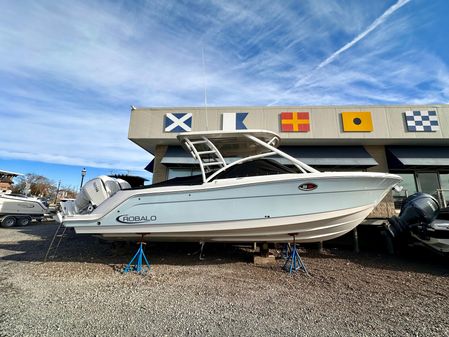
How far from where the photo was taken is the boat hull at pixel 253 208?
3.62 m

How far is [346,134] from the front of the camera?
7320 millimetres

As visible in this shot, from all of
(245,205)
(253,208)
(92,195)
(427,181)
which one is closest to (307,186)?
(253,208)

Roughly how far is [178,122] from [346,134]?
5823 millimetres

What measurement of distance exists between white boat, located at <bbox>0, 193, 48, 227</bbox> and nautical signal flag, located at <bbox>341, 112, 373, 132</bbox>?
14.1 metres

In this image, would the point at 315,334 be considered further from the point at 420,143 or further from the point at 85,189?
the point at 420,143

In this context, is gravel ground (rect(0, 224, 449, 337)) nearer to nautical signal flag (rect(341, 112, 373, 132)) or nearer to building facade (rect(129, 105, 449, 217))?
building facade (rect(129, 105, 449, 217))

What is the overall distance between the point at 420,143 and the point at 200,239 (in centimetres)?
827

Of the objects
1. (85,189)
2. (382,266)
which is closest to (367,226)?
(382,266)

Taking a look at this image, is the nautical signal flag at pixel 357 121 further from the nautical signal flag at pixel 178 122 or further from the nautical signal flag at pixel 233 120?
the nautical signal flag at pixel 178 122

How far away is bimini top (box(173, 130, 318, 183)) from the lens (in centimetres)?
401

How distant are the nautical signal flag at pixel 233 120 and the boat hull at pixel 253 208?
4256 mm

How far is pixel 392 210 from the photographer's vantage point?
7410 millimetres

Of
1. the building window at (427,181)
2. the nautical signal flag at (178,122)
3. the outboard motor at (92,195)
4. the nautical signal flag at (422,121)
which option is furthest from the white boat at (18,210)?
the building window at (427,181)

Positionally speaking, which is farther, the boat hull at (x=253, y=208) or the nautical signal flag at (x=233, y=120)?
the nautical signal flag at (x=233, y=120)
